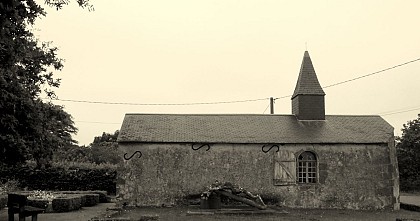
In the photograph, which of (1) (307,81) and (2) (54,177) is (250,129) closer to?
(1) (307,81)

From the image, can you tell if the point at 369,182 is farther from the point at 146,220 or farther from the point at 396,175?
the point at 146,220

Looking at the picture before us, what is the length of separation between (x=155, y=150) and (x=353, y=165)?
10067mm

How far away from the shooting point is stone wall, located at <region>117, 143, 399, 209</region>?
2238 cm

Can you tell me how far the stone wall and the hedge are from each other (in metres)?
7.33

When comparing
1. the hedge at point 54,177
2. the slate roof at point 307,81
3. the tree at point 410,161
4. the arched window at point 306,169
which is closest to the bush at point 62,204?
the hedge at point 54,177

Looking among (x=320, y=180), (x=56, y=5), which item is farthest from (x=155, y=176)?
(x=56, y=5)

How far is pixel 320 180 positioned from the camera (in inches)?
893

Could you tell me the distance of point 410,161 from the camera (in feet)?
117

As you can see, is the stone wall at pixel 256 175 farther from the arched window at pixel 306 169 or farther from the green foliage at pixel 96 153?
the green foliage at pixel 96 153

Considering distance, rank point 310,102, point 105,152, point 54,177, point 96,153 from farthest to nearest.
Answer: point 96,153 → point 105,152 → point 54,177 → point 310,102

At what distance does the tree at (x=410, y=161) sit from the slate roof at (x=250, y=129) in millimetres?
11488

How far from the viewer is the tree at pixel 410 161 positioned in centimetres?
3544

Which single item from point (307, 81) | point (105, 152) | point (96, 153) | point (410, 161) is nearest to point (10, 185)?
point (307, 81)

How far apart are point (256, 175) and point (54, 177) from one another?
13542 mm
